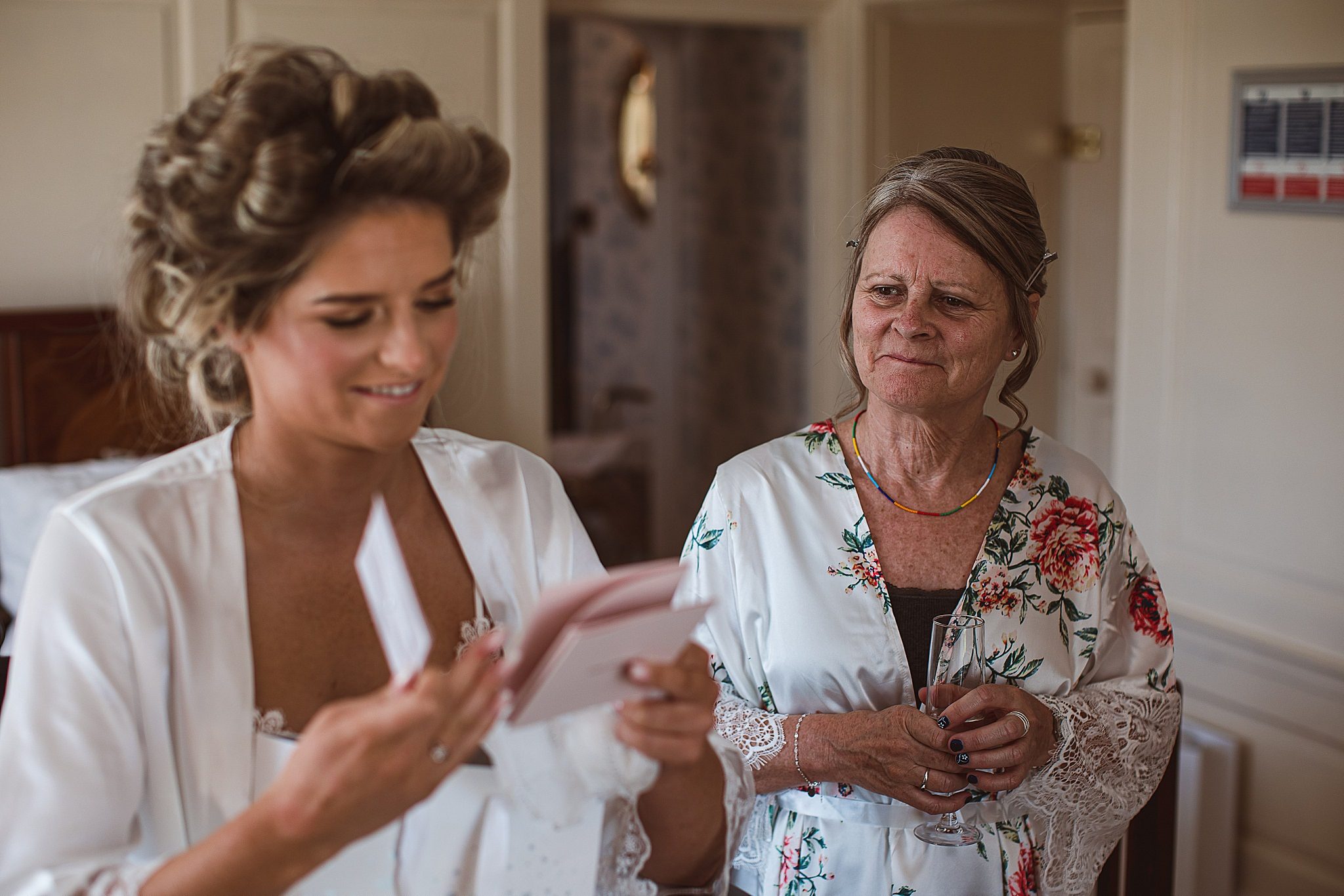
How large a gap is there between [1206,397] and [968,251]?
1.77m

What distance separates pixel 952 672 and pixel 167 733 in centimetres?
97

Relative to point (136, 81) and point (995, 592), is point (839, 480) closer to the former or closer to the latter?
point (995, 592)

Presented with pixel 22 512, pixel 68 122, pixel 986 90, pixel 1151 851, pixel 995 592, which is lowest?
pixel 1151 851

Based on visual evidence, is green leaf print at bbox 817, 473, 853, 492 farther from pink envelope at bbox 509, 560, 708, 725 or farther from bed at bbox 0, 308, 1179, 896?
bed at bbox 0, 308, 1179, 896

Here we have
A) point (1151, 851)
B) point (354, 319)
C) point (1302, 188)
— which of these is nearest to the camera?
point (354, 319)

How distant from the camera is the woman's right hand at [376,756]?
3.18 feet

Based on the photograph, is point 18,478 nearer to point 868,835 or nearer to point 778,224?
point 868,835

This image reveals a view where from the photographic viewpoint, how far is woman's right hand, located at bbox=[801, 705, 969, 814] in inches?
63.2

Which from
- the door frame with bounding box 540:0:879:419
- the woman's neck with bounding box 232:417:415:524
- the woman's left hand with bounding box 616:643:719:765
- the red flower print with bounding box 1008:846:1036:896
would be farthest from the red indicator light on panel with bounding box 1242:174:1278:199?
the woman's neck with bounding box 232:417:415:524

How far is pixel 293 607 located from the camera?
117 cm

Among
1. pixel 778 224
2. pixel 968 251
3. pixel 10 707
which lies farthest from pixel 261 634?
pixel 778 224

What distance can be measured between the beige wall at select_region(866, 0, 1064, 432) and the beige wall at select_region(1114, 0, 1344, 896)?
127 centimetres

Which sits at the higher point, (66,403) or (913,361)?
(913,361)

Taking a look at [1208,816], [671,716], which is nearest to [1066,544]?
[671,716]
